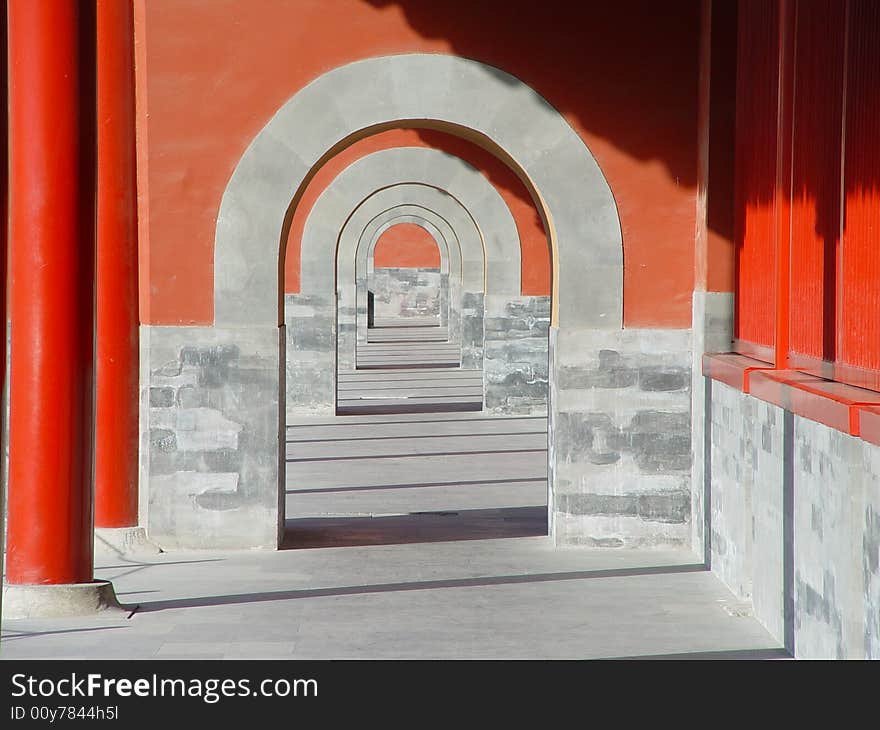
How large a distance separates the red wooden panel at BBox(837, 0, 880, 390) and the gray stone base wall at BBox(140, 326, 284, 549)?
3.55 m

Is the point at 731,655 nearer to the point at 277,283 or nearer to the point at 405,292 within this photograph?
the point at 277,283

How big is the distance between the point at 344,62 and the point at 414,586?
117 inches

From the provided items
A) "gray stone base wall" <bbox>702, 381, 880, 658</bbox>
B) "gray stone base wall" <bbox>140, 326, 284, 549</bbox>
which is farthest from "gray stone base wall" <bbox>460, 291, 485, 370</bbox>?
"gray stone base wall" <bbox>702, 381, 880, 658</bbox>

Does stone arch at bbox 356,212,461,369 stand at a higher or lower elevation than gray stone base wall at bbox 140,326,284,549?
higher

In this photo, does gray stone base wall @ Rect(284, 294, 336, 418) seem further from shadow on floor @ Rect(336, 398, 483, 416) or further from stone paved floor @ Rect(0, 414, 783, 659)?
stone paved floor @ Rect(0, 414, 783, 659)

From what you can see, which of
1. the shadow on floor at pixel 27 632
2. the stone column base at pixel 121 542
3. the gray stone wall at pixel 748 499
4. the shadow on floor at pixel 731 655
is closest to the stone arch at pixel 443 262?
the stone column base at pixel 121 542

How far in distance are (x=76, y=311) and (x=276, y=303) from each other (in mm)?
2035

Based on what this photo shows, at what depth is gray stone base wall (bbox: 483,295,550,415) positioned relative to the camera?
15.7 metres

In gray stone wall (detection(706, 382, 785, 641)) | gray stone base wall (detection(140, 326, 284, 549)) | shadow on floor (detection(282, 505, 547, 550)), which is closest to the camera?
gray stone wall (detection(706, 382, 785, 641))

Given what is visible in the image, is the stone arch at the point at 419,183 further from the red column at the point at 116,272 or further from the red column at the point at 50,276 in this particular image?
the red column at the point at 50,276

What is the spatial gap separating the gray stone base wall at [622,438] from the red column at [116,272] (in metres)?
2.39

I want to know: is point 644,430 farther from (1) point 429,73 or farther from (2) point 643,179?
(1) point 429,73

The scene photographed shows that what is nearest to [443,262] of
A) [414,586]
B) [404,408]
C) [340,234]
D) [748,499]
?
[340,234]
